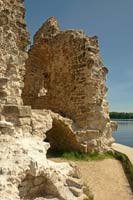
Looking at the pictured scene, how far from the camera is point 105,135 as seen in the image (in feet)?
43.6

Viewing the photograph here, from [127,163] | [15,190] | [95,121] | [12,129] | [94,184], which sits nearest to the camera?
[15,190]

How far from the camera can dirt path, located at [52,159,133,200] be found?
9.39 m

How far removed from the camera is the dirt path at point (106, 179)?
9391 millimetres

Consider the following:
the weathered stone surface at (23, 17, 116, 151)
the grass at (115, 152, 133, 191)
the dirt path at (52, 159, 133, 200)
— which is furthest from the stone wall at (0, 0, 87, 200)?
the grass at (115, 152, 133, 191)

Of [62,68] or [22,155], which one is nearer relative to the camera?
[22,155]

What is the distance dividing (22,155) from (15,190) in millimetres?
850

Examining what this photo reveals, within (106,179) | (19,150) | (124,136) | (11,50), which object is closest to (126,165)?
(106,179)

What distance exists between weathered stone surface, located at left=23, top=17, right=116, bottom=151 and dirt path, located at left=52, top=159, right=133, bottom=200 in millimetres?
1058

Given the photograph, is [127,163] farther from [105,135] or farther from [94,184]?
[94,184]

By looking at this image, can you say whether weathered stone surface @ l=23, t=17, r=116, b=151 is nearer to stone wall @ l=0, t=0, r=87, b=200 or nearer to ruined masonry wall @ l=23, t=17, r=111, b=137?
ruined masonry wall @ l=23, t=17, r=111, b=137

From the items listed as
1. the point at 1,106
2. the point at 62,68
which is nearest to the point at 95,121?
the point at 62,68

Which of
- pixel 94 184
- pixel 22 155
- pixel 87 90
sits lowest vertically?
pixel 94 184

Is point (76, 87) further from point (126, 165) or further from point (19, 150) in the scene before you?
point (19, 150)

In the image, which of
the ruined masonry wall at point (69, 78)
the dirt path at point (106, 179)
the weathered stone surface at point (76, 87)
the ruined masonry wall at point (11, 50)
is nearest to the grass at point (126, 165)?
the dirt path at point (106, 179)
